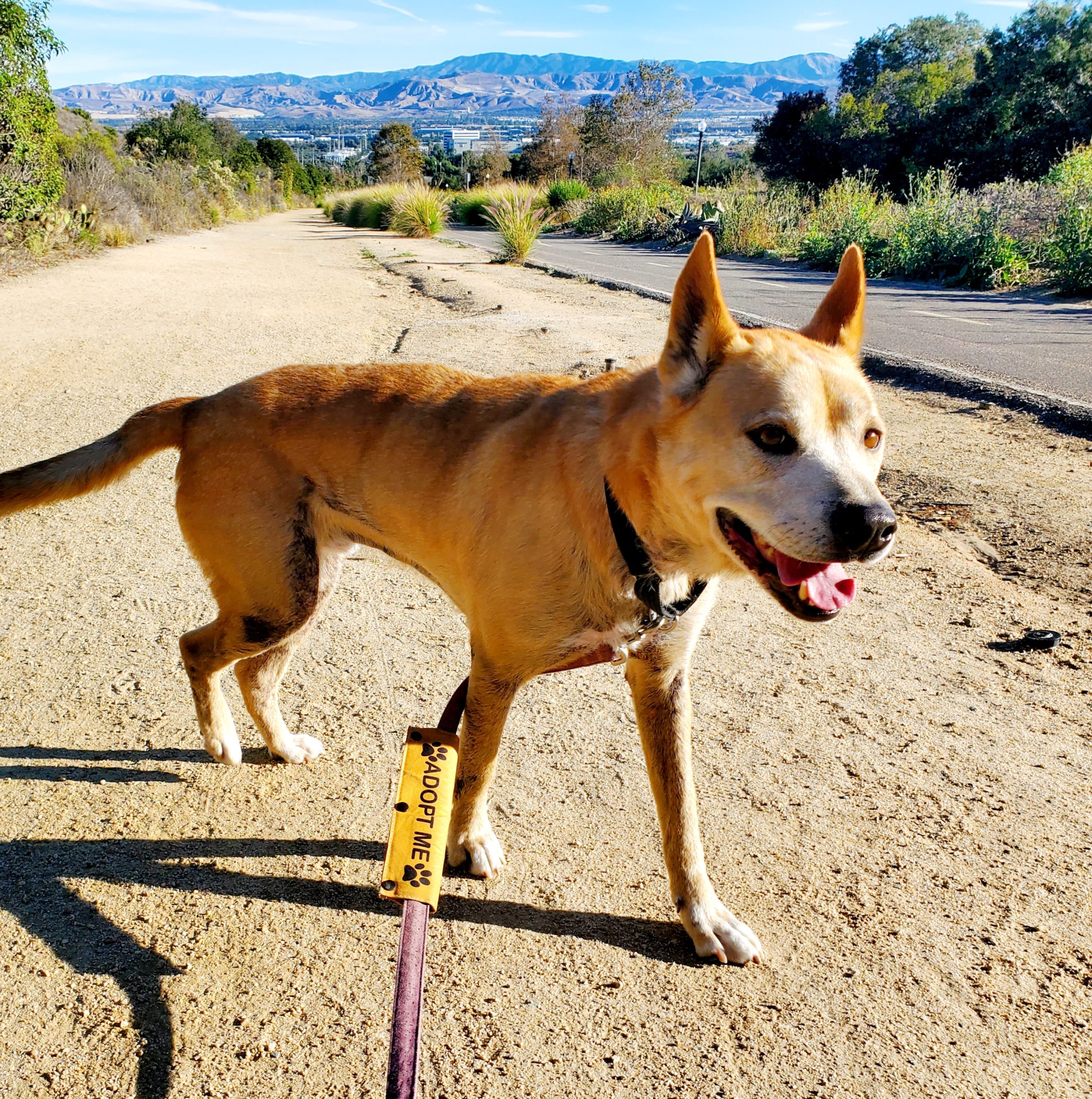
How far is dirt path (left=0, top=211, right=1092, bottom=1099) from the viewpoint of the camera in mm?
2100

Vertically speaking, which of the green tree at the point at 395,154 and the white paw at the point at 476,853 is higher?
the green tree at the point at 395,154

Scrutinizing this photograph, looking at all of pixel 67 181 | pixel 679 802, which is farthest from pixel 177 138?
pixel 679 802

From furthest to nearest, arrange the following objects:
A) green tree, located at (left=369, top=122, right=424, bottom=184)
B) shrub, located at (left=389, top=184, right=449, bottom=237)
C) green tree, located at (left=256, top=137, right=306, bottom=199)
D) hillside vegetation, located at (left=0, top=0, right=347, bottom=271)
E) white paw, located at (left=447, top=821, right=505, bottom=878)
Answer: green tree, located at (left=256, top=137, right=306, bottom=199) < green tree, located at (left=369, top=122, right=424, bottom=184) < shrub, located at (left=389, top=184, right=449, bottom=237) < hillside vegetation, located at (left=0, top=0, right=347, bottom=271) < white paw, located at (left=447, top=821, right=505, bottom=878)

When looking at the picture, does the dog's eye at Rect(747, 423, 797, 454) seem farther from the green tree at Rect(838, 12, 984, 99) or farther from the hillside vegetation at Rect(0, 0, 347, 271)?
the green tree at Rect(838, 12, 984, 99)

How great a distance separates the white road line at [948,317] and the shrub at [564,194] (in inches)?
978

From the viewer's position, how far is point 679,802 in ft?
8.30

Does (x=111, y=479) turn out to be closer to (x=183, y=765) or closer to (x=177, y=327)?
(x=183, y=765)

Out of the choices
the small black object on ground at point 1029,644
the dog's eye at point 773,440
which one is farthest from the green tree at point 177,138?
the dog's eye at point 773,440

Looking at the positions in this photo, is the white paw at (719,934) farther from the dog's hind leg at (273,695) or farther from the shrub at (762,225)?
the shrub at (762,225)

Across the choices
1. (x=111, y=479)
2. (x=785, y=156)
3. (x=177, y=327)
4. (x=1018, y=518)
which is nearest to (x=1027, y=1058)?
(x=111, y=479)

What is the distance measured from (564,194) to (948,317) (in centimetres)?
2697

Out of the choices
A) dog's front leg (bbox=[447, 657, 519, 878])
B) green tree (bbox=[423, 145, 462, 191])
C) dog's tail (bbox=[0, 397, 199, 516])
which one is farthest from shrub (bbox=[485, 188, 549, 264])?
green tree (bbox=[423, 145, 462, 191])

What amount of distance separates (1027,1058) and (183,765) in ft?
8.89

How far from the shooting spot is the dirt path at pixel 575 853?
210cm
